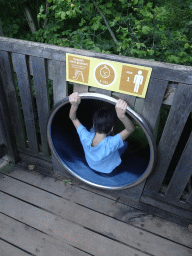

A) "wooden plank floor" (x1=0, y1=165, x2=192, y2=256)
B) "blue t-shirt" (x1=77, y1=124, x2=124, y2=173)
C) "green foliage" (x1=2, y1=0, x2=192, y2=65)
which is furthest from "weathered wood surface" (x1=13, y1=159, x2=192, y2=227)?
"green foliage" (x1=2, y1=0, x2=192, y2=65)

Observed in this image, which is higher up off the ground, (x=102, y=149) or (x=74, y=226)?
(x=102, y=149)

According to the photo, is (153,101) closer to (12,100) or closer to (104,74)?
(104,74)

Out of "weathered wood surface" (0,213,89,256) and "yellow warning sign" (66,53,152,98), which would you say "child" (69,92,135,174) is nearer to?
"yellow warning sign" (66,53,152,98)

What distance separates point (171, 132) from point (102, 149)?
744 millimetres

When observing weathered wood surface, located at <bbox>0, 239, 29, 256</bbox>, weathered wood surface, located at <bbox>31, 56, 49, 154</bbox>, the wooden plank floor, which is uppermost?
weathered wood surface, located at <bbox>31, 56, 49, 154</bbox>

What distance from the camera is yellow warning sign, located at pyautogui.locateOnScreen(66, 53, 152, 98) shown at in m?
1.54

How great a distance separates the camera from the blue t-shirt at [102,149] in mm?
2078

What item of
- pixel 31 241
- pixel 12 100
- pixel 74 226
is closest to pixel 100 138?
pixel 74 226

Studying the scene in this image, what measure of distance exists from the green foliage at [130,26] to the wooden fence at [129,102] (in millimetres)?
685

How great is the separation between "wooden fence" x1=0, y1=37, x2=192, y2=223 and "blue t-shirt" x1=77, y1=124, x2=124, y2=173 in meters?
0.39

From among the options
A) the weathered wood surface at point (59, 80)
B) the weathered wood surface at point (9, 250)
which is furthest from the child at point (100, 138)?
the weathered wood surface at point (9, 250)

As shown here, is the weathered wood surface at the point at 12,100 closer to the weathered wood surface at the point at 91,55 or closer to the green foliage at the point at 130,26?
the weathered wood surface at the point at 91,55

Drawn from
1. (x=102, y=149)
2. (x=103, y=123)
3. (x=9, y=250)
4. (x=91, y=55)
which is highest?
(x=91, y=55)

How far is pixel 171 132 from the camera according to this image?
5.69 ft
